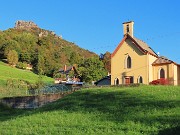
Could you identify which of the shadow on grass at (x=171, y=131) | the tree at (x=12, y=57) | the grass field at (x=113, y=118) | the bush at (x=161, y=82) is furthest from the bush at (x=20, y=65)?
the shadow on grass at (x=171, y=131)

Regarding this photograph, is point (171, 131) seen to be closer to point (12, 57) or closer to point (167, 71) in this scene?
point (167, 71)

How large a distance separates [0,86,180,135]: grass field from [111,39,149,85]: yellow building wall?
21.9 m

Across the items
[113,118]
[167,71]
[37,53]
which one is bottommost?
[113,118]

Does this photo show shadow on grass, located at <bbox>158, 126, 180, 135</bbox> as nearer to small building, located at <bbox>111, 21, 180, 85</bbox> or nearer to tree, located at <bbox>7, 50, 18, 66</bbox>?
small building, located at <bbox>111, 21, 180, 85</bbox>

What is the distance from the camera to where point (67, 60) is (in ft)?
388

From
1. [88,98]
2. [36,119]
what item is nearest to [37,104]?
[88,98]

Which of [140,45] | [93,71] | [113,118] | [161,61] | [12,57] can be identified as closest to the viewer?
[113,118]

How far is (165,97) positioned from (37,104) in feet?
53.8

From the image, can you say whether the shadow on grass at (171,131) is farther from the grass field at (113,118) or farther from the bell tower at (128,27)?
the bell tower at (128,27)

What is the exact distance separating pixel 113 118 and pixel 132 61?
29.2m

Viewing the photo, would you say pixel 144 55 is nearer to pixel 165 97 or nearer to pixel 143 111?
pixel 165 97

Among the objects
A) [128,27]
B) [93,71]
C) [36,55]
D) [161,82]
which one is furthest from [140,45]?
[36,55]

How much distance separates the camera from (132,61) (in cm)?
4488

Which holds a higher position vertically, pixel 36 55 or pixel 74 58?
pixel 74 58
